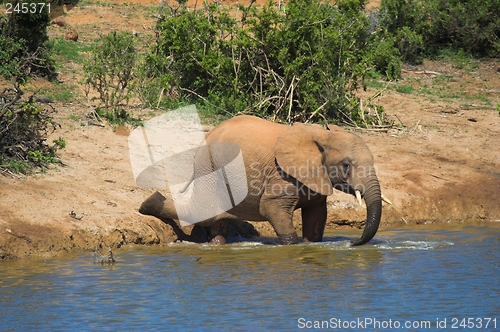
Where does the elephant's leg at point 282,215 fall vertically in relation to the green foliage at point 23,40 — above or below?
below

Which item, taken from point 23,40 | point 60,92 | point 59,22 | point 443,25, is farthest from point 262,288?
point 443,25

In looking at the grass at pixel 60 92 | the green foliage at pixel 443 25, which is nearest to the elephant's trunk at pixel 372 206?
the grass at pixel 60 92

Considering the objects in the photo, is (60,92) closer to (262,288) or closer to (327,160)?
(327,160)

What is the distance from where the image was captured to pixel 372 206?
9930 millimetres

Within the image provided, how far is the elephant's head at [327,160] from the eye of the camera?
10.2 m

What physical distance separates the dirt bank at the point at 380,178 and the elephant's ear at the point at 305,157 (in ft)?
6.35

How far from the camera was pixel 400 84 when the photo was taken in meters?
18.9

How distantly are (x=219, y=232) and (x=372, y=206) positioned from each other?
223cm

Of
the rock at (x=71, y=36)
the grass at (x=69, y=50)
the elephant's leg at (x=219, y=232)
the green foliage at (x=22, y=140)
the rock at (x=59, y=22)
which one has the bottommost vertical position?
the elephant's leg at (x=219, y=232)

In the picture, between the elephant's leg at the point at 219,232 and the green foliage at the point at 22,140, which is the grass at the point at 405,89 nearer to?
the elephant's leg at the point at 219,232

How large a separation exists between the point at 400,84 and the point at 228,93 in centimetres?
505

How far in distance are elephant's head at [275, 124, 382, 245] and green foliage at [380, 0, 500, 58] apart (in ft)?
32.6

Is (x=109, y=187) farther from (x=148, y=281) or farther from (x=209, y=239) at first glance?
(x=148, y=281)

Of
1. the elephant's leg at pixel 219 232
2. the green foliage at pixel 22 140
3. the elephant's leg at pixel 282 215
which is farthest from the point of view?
the green foliage at pixel 22 140
